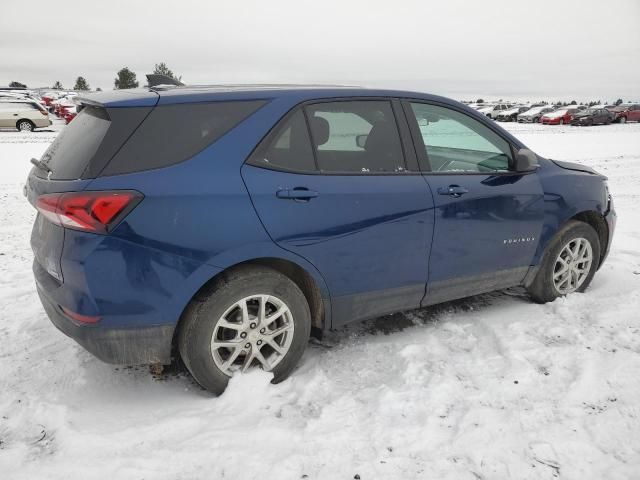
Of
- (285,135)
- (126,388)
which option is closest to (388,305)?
(285,135)

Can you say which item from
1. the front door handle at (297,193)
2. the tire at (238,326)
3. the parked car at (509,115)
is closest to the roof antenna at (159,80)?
the front door handle at (297,193)

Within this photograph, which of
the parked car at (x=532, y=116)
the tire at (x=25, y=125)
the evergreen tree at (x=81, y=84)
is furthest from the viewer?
the evergreen tree at (x=81, y=84)

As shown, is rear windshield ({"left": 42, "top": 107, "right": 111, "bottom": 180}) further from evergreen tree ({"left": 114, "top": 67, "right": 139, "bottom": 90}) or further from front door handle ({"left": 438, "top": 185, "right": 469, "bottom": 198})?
evergreen tree ({"left": 114, "top": 67, "right": 139, "bottom": 90})

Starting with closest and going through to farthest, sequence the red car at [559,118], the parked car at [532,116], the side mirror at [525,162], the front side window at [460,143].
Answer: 1. the front side window at [460,143]
2. the side mirror at [525,162]
3. the red car at [559,118]
4. the parked car at [532,116]

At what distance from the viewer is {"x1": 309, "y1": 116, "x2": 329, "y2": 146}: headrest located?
3.01 meters

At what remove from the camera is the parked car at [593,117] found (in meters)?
32.1

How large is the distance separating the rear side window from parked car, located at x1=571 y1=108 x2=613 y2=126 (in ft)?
113

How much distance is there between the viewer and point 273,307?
296 centimetres

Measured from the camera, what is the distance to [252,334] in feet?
9.44

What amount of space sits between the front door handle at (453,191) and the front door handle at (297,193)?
0.95 metres

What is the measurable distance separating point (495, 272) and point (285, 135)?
6.38ft

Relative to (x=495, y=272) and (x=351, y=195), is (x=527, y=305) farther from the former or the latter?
(x=351, y=195)

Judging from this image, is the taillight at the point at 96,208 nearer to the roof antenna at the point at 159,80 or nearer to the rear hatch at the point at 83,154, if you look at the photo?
the rear hatch at the point at 83,154

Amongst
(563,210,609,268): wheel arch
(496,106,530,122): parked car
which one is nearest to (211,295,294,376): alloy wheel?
(563,210,609,268): wheel arch
